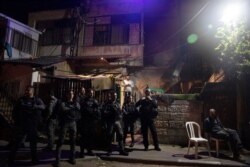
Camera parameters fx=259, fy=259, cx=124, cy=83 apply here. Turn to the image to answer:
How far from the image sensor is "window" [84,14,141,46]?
21984 mm

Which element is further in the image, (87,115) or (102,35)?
(102,35)

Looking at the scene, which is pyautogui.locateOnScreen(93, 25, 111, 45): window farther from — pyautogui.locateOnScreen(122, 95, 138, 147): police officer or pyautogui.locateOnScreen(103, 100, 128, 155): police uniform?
pyautogui.locateOnScreen(103, 100, 128, 155): police uniform

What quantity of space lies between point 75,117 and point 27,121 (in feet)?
4.78

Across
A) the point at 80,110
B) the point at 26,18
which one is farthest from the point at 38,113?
the point at 26,18

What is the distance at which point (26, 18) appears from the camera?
2622cm

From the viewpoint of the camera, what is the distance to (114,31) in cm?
2250

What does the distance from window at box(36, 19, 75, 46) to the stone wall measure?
44.6 ft

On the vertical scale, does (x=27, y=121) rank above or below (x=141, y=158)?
above

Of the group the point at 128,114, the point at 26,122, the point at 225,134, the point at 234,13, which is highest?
the point at 234,13

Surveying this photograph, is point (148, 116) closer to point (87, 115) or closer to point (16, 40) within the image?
point (87, 115)

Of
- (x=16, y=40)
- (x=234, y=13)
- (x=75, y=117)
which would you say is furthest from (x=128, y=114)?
(x=16, y=40)

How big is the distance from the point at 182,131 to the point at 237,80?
11.2 feet

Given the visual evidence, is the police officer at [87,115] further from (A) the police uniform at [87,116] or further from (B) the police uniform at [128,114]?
(B) the police uniform at [128,114]

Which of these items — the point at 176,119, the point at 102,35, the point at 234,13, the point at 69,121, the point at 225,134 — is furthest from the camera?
the point at 102,35
